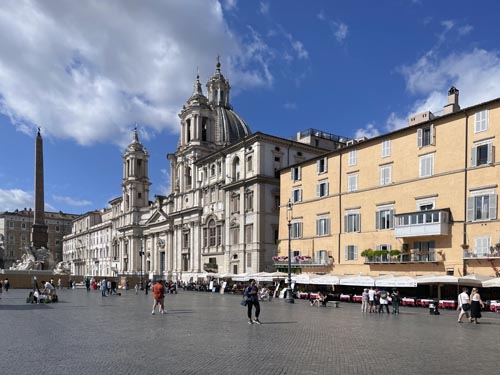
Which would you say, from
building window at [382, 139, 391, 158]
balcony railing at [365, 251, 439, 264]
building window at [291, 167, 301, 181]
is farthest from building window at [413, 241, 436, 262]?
building window at [291, 167, 301, 181]

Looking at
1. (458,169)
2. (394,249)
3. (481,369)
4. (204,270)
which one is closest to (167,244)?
(204,270)

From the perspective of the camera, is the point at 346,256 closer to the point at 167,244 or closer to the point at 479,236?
the point at 479,236

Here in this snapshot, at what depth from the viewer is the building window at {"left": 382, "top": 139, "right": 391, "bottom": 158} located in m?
39.7

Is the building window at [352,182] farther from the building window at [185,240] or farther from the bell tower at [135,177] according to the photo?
the bell tower at [135,177]

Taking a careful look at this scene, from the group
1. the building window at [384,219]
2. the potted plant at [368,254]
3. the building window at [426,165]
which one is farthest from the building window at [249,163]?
the building window at [426,165]

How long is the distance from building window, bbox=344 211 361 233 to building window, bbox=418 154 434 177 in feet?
22.3

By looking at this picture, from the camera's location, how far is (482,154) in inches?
1300

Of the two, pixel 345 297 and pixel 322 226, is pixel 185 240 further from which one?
pixel 345 297

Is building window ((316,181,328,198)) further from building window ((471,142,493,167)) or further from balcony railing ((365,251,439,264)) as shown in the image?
building window ((471,142,493,167))

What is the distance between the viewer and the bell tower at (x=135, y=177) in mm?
95938

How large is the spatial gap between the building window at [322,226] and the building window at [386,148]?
8.09m

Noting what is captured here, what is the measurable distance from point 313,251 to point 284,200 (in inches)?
285

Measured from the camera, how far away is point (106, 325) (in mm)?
18328

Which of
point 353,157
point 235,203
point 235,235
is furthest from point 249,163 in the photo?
point 353,157
